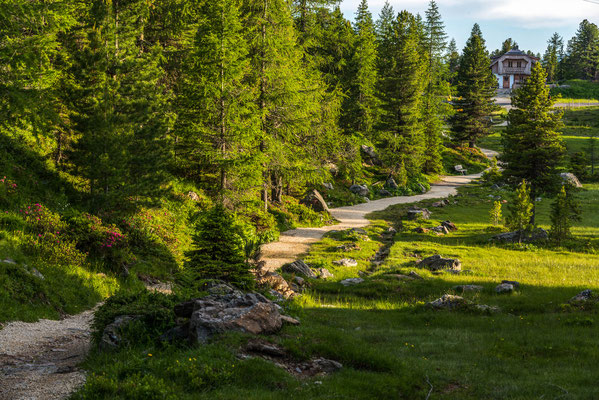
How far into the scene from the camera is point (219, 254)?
13695 mm

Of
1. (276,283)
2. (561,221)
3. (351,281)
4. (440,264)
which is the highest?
(561,221)

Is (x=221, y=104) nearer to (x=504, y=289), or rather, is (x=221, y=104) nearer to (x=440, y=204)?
(x=504, y=289)

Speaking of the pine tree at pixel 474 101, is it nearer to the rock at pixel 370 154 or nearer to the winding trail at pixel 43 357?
the rock at pixel 370 154

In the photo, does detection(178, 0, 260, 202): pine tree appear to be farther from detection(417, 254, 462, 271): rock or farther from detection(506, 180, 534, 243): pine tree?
detection(506, 180, 534, 243): pine tree

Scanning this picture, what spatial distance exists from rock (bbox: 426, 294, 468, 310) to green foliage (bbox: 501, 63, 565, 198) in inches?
745

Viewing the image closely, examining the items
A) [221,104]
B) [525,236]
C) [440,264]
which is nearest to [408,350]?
[440,264]

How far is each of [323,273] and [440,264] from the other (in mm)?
5679

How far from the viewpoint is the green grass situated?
694 cm

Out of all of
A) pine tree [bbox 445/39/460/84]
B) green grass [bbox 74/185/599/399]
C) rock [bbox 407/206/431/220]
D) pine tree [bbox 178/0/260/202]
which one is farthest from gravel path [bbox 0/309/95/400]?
pine tree [bbox 445/39/460/84]

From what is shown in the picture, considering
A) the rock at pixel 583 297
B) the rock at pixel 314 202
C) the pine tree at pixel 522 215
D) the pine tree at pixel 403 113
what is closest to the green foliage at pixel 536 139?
the pine tree at pixel 522 215

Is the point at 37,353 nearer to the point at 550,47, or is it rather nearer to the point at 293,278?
the point at 293,278

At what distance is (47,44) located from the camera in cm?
1827

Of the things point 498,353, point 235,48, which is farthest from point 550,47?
point 498,353

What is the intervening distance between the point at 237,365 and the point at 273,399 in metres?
1.13
